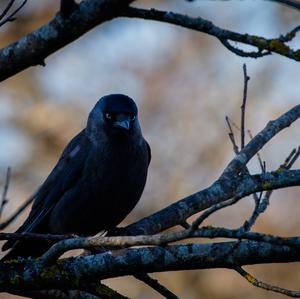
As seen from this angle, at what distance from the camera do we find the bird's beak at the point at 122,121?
6.48m

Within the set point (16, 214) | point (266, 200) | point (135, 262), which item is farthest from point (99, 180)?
point (135, 262)

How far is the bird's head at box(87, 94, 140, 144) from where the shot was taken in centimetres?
653

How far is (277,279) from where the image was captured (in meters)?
13.0

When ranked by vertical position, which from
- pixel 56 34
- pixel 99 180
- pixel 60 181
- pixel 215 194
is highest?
pixel 60 181

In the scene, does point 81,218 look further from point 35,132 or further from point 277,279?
point 35,132

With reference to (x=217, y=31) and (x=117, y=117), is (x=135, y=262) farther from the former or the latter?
(x=117, y=117)

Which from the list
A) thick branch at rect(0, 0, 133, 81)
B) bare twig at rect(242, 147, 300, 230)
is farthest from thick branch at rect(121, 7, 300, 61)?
bare twig at rect(242, 147, 300, 230)

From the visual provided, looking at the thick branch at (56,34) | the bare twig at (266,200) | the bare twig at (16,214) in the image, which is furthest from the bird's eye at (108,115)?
the thick branch at (56,34)


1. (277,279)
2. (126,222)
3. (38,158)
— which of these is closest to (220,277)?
(277,279)

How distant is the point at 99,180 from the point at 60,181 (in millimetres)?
548

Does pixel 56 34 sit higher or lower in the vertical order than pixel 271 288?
higher

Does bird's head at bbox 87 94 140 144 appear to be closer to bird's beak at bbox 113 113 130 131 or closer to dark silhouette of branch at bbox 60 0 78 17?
bird's beak at bbox 113 113 130 131

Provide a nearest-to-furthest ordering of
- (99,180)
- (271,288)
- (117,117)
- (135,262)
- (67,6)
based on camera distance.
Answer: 1. (67,6)
2. (271,288)
3. (135,262)
4. (99,180)
5. (117,117)

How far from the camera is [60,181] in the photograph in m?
6.84
